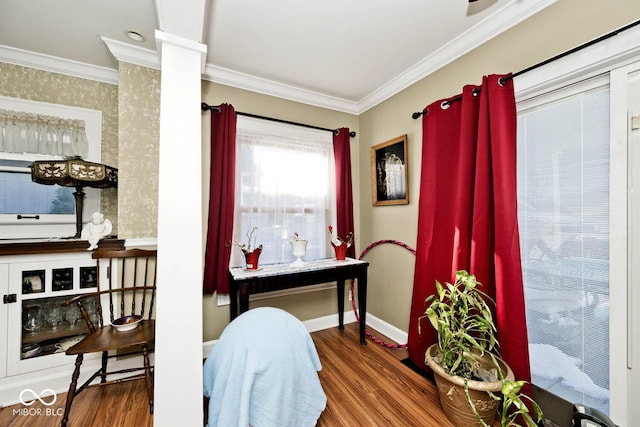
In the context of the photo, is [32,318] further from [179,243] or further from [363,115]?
[363,115]

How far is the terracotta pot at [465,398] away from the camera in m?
1.40

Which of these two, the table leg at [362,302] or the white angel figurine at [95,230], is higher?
the white angel figurine at [95,230]

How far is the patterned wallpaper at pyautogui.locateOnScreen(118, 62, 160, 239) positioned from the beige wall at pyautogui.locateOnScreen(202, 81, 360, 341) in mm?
394

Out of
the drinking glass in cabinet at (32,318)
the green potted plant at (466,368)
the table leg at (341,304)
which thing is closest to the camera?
the green potted plant at (466,368)

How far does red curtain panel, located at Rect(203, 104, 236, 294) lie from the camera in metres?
2.26

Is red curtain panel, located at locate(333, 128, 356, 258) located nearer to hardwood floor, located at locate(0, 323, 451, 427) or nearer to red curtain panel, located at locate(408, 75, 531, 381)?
red curtain panel, located at locate(408, 75, 531, 381)

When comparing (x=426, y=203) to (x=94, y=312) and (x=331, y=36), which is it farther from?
(x=94, y=312)

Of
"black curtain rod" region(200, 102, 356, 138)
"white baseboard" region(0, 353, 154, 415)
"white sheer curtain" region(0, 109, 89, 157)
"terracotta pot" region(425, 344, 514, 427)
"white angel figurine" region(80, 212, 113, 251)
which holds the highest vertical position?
"black curtain rod" region(200, 102, 356, 138)

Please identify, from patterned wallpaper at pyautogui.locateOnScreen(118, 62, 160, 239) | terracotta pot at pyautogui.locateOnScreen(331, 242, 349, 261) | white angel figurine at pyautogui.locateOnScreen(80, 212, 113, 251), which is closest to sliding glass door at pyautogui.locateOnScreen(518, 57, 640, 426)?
terracotta pot at pyautogui.locateOnScreen(331, 242, 349, 261)

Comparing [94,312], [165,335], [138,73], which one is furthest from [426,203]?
[94,312]

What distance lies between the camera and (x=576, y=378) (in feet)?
4.88

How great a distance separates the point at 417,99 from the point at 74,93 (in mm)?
3010

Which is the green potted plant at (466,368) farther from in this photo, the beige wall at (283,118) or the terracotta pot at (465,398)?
the beige wall at (283,118)

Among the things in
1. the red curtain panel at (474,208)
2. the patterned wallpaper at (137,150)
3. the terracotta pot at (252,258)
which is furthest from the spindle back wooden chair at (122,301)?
the red curtain panel at (474,208)
